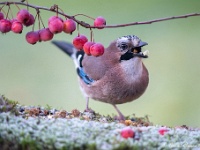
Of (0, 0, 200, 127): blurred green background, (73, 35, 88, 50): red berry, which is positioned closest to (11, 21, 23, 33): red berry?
(73, 35, 88, 50): red berry

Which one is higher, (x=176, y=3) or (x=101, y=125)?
(x=176, y=3)

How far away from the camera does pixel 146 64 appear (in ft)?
22.6

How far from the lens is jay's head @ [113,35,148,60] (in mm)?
3941

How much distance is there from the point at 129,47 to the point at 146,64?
282 cm

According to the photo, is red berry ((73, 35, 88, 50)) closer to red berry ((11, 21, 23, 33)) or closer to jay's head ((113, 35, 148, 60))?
red berry ((11, 21, 23, 33))

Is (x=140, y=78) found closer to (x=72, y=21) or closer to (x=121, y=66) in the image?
(x=121, y=66)

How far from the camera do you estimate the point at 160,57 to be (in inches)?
284

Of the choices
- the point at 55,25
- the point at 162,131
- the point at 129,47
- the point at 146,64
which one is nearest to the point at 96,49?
the point at 55,25

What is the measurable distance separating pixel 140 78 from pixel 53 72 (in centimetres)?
Result: 295

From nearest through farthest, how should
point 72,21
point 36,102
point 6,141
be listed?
point 6,141
point 72,21
point 36,102

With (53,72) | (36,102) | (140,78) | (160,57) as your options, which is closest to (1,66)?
(53,72)

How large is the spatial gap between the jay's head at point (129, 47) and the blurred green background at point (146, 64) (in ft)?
4.94

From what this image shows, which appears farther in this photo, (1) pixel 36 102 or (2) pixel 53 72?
(2) pixel 53 72

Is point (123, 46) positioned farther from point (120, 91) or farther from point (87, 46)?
point (87, 46)
